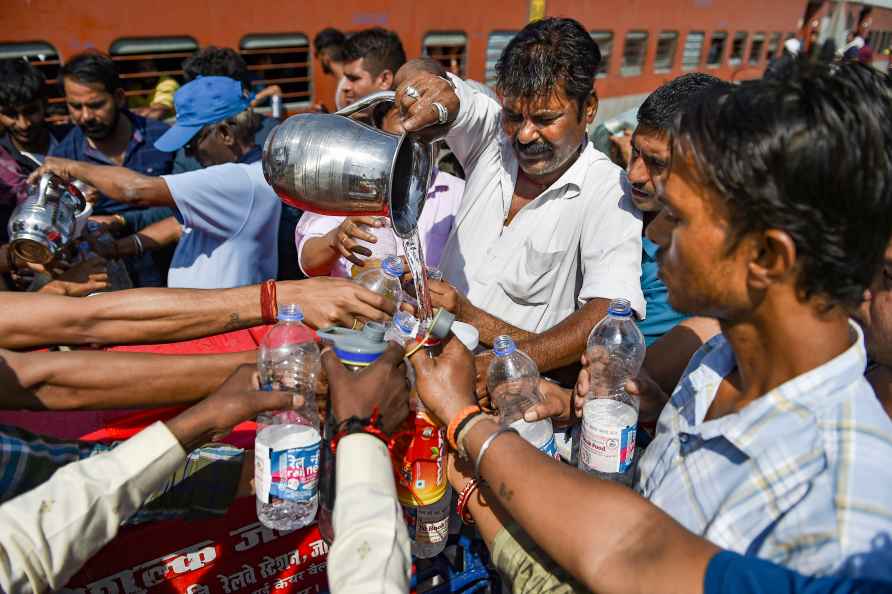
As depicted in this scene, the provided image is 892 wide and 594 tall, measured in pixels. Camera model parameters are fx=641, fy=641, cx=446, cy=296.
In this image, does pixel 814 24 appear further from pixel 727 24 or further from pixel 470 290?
pixel 470 290

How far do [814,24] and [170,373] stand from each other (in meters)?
20.9

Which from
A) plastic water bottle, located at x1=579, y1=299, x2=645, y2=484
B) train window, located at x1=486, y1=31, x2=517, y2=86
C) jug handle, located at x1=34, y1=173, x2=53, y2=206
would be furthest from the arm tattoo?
train window, located at x1=486, y1=31, x2=517, y2=86

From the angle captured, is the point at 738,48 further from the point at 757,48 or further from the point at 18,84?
the point at 18,84

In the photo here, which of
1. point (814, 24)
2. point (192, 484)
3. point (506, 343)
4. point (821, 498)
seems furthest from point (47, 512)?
point (814, 24)

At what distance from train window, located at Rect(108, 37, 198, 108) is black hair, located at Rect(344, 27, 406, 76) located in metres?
2.87

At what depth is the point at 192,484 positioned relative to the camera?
1.95m

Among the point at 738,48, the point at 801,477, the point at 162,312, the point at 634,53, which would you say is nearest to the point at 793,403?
the point at 801,477

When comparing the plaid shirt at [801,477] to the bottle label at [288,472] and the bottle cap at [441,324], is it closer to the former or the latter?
the bottle cap at [441,324]

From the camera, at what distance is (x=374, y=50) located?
446cm

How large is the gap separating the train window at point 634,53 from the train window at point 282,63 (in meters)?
7.23

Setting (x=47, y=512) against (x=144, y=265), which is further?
(x=144, y=265)

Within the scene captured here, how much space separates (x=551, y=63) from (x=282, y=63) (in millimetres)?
5609

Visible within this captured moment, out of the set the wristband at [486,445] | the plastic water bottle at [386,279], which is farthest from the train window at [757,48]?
the wristband at [486,445]

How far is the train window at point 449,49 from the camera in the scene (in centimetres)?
875
